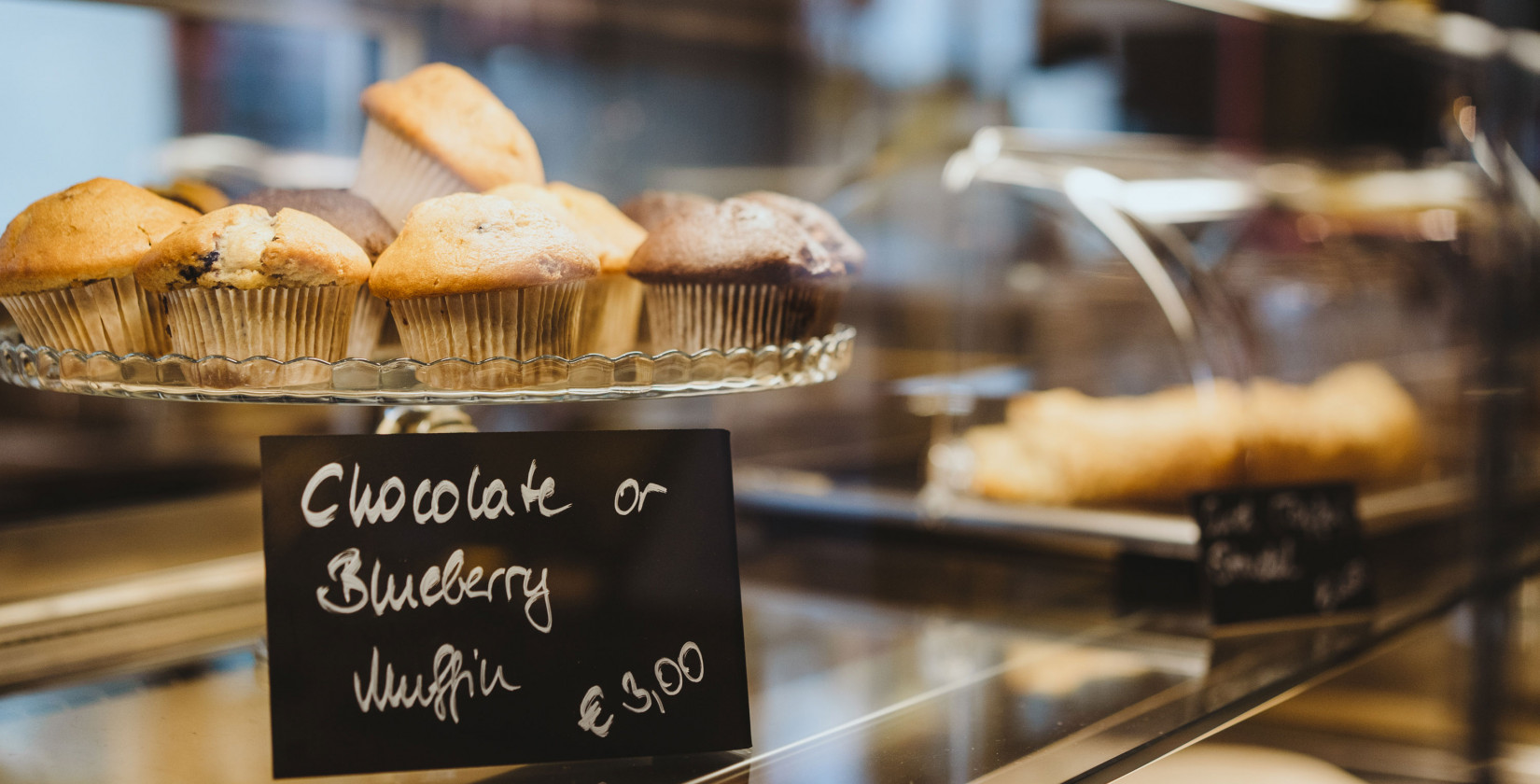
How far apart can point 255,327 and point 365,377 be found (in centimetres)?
10

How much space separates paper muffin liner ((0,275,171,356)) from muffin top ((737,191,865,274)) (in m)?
0.46

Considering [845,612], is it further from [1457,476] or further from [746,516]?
[1457,476]

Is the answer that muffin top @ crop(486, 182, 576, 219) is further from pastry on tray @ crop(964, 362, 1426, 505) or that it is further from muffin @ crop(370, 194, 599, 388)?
pastry on tray @ crop(964, 362, 1426, 505)

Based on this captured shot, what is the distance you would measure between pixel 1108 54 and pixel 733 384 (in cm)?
157

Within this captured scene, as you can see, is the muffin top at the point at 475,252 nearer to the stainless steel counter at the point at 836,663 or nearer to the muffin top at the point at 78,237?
the muffin top at the point at 78,237

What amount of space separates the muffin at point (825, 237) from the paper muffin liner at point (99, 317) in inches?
18.1

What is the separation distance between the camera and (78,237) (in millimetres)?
829

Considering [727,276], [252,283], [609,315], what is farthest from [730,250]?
[252,283]

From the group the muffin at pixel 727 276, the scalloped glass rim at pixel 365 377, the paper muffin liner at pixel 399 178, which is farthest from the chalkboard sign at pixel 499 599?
the paper muffin liner at pixel 399 178

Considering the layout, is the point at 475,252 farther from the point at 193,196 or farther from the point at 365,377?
the point at 193,196

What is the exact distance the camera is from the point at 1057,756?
0.93 m

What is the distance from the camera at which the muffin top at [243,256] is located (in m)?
0.78

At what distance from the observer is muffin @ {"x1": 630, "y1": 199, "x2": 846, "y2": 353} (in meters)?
0.94

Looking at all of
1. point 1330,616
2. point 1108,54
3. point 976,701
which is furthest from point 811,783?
point 1108,54
